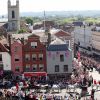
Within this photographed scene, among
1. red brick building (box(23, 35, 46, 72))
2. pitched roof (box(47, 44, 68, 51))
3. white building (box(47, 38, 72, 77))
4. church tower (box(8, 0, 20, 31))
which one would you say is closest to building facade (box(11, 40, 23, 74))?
red brick building (box(23, 35, 46, 72))

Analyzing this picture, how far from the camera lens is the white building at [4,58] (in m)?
76.6

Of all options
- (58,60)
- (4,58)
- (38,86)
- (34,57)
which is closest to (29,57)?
(34,57)

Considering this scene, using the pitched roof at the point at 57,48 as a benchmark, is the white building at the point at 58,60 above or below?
below

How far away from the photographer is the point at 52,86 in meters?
67.8

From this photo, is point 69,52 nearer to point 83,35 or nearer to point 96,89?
point 96,89

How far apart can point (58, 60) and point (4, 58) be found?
920 cm

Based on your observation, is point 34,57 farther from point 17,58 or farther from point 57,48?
point 57,48

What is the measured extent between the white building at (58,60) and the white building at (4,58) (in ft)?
22.4

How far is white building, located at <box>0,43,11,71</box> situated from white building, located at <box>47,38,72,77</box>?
268 inches

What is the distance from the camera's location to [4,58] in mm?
76750

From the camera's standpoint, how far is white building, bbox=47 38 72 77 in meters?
77.1

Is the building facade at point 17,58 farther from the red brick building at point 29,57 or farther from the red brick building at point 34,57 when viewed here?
the red brick building at point 34,57

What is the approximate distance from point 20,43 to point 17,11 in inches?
3144

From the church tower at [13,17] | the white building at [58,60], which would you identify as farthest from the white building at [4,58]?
the church tower at [13,17]
